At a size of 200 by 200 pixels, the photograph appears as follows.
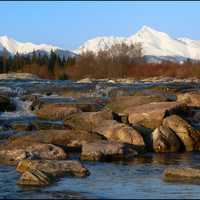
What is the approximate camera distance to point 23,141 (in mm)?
17766

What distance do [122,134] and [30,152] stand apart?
3494 mm

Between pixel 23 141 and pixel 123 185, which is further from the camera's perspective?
pixel 23 141

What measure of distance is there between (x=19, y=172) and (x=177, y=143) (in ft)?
22.6

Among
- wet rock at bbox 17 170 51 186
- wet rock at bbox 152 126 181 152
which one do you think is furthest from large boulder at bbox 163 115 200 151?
wet rock at bbox 17 170 51 186

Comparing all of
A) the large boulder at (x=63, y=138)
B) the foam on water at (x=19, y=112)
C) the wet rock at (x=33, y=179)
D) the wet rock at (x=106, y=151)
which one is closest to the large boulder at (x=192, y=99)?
the foam on water at (x=19, y=112)

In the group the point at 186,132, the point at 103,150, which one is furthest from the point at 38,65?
the point at 103,150

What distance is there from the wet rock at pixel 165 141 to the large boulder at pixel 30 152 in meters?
3.61

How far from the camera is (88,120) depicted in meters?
21.2

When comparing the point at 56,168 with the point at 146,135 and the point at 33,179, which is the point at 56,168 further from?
the point at 146,135

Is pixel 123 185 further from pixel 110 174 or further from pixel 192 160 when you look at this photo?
pixel 192 160

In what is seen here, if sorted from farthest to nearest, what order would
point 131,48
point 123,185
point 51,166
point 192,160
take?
point 131,48, point 192,160, point 51,166, point 123,185

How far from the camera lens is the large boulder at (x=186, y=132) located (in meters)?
19.6

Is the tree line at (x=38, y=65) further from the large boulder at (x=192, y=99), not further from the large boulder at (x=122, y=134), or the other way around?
the large boulder at (x=122, y=134)

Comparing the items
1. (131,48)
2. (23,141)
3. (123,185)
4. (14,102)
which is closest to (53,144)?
(23,141)
